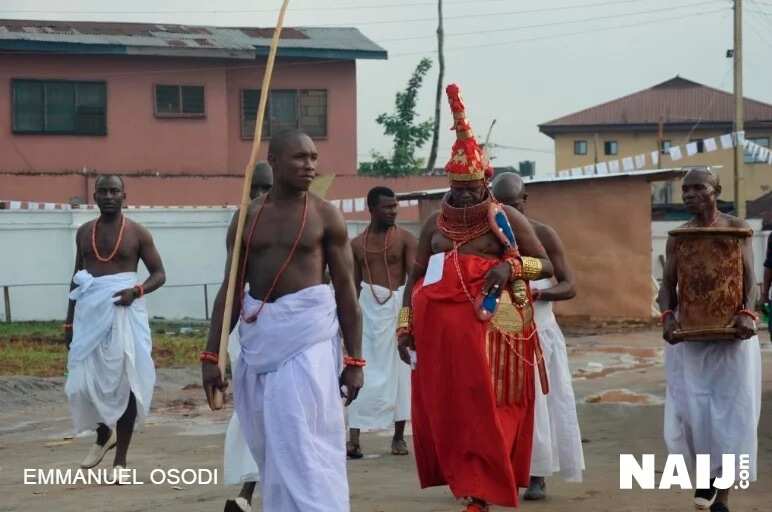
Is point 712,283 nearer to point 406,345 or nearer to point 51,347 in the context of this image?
point 406,345

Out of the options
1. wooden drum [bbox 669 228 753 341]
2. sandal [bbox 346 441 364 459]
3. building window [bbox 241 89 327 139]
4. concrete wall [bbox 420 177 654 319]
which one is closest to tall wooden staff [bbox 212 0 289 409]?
wooden drum [bbox 669 228 753 341]

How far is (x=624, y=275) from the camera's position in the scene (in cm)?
2886

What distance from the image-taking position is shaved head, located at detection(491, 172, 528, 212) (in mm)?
10086

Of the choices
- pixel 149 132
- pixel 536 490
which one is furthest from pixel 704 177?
pixel 149 132

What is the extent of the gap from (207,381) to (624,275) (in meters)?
21.9

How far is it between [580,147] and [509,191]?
6951 centimetres

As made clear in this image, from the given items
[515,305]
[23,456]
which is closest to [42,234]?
[23,456]

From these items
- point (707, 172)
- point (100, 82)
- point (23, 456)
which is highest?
point (100, 82)

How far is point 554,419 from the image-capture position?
9938 mm

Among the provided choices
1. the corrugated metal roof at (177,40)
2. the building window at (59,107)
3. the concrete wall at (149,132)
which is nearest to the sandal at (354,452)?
the concrete wall at (149,132)

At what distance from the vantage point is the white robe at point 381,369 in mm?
12617

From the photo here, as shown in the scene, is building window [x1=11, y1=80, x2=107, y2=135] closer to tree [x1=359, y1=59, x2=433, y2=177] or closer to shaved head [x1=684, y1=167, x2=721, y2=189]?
tree [x1=359, y1=59, x2=433, y2=177]

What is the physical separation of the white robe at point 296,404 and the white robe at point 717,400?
2.62 m

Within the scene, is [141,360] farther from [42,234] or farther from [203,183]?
[203,183]
